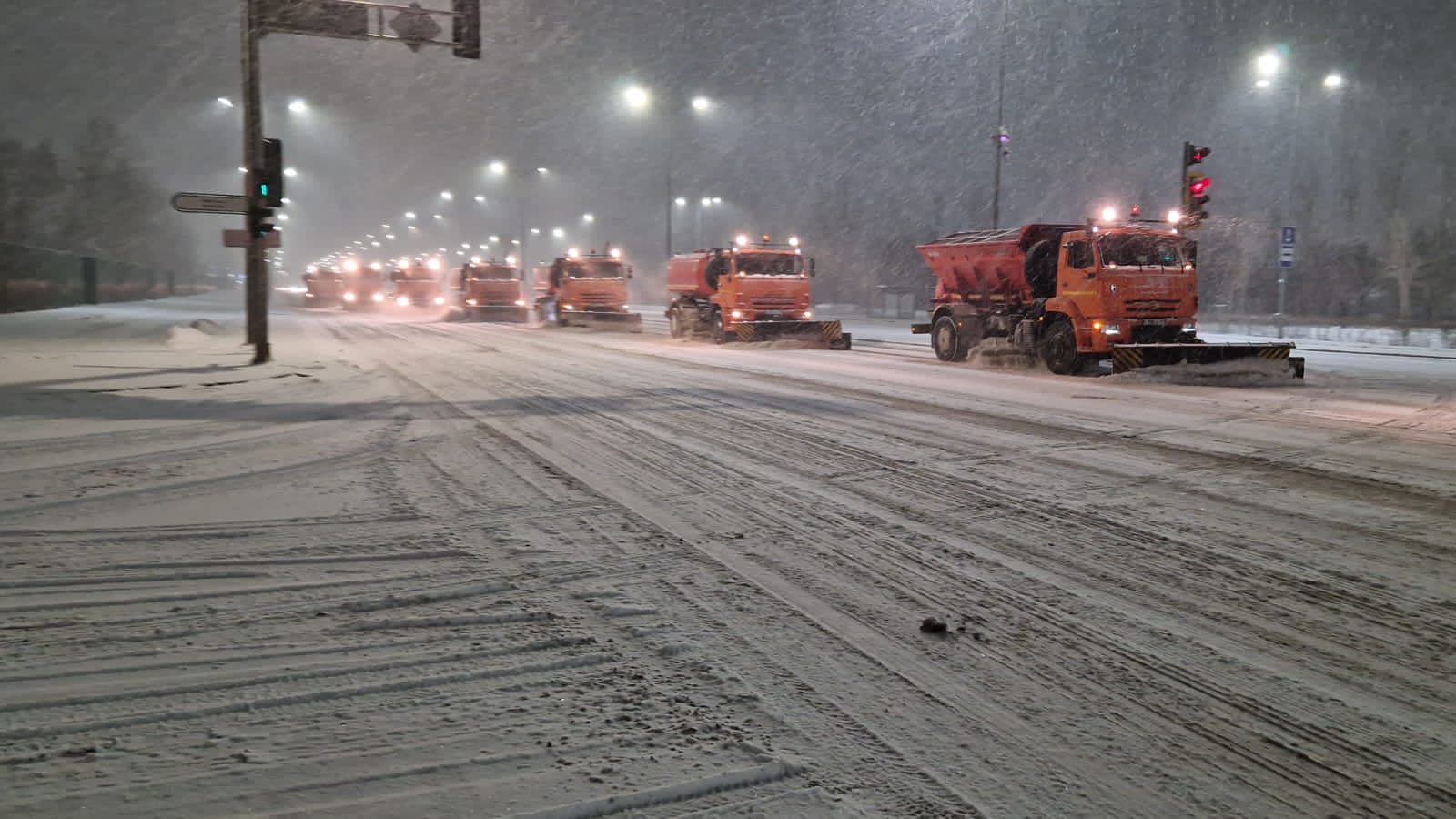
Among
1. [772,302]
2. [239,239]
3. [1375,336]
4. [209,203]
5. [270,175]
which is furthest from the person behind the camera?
[1375,336]

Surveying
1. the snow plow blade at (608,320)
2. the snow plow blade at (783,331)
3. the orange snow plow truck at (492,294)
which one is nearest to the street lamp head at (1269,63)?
the snow plow blade at (783,331)

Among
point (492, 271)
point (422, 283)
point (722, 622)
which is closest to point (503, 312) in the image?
point (492, 271)

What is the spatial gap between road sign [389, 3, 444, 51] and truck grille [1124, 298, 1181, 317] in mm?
13091

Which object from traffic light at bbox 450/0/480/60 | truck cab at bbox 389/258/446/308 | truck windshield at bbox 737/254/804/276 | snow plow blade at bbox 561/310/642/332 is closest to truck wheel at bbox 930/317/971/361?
truck windshield at bbox 737/254/804/276

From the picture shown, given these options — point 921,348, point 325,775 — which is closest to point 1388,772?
point 325,775

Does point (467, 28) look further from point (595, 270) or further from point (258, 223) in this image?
point (595, 270)

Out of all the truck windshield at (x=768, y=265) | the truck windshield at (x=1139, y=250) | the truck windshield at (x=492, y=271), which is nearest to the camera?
the truck windshield at (x=1139, y=250)

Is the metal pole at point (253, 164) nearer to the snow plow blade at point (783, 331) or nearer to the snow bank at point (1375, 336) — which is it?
the snow plow blade at point (783, 331)

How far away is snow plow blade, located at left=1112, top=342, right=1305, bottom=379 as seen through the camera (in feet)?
51.6

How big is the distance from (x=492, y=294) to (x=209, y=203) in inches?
976

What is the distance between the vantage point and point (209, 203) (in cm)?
1574

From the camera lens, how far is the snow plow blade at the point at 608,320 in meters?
32.0

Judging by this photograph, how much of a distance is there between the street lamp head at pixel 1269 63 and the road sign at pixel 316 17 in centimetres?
2205

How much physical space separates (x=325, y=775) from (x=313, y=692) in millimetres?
621
